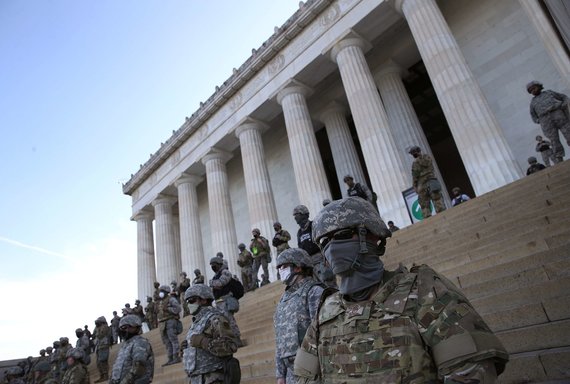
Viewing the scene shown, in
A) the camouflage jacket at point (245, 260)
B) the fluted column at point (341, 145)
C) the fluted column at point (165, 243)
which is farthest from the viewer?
the fluted column at point (165, 243)

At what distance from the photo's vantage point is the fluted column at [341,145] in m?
17.2

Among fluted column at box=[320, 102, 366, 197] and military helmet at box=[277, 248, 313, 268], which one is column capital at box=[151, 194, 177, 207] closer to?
fluted column at box=[320, 102, 366, 197]

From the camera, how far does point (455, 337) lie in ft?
4.27

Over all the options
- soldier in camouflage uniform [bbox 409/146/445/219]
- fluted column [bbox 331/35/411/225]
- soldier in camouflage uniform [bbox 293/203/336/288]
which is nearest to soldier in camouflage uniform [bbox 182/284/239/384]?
soldier in camouflage uniform [bbox 293/203/336/288]

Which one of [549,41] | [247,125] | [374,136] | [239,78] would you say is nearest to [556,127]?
[549,41]

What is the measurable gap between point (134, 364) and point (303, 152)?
12311 millimetres

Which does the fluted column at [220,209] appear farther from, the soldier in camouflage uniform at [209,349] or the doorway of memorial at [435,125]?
the soldier in camouflage uniform at [209,349]

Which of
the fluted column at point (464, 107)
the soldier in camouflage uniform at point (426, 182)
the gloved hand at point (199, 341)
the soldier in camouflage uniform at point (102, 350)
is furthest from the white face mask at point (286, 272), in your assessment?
Result: the soldier in camouflage uniform at point (102, 350)

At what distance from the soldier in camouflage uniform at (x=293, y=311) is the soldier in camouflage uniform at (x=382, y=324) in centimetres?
123

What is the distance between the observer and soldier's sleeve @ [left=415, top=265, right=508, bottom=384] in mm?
1241

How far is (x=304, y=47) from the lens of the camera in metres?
16.4

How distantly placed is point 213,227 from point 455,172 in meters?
17.6

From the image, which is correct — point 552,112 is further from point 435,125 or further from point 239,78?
point 435,125

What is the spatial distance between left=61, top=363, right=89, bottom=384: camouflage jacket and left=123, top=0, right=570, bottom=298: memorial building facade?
9713mm
